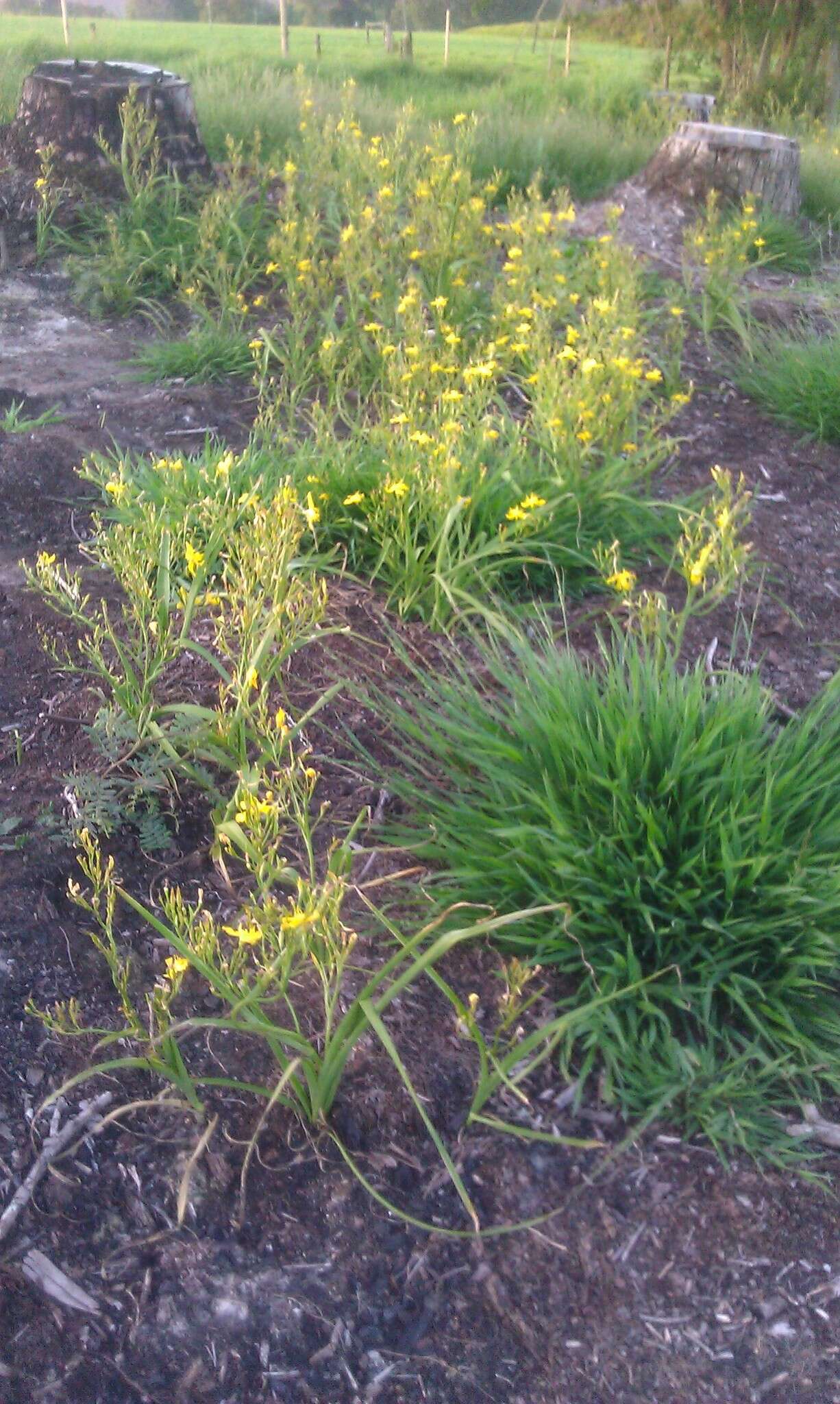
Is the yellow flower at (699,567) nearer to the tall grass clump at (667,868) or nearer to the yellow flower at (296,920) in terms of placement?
the tall grass clump at (667,868)

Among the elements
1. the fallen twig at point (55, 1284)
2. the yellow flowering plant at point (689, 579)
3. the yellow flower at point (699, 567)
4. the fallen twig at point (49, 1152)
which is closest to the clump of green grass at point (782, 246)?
the yellow flowering plant at point (689, 579)

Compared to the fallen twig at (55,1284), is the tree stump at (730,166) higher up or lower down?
higher up

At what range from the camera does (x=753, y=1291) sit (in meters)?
1.82

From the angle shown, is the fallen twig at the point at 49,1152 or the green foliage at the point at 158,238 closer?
the fallen twig at the point at 49,1152

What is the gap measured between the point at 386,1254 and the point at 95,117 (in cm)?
567

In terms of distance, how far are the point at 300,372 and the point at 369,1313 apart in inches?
138

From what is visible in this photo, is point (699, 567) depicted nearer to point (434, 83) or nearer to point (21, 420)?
point (21, 420)

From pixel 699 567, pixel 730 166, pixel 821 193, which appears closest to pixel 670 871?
pixel 699 567

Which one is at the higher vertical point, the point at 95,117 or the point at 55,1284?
the point at 95,117

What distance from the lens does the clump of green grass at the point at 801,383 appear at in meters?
4.42

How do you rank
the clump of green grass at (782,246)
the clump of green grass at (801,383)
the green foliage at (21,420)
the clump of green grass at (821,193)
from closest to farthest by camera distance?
1. the green foliage at (21,420)
2. the clump of green grass at (801,383)
3. the clump of green grass at (782,246)
4. the clump of green grass at (821,193)

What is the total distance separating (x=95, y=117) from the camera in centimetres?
583

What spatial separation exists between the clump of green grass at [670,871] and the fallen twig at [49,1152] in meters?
0.74

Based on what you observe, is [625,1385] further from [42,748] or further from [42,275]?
[42,275]
